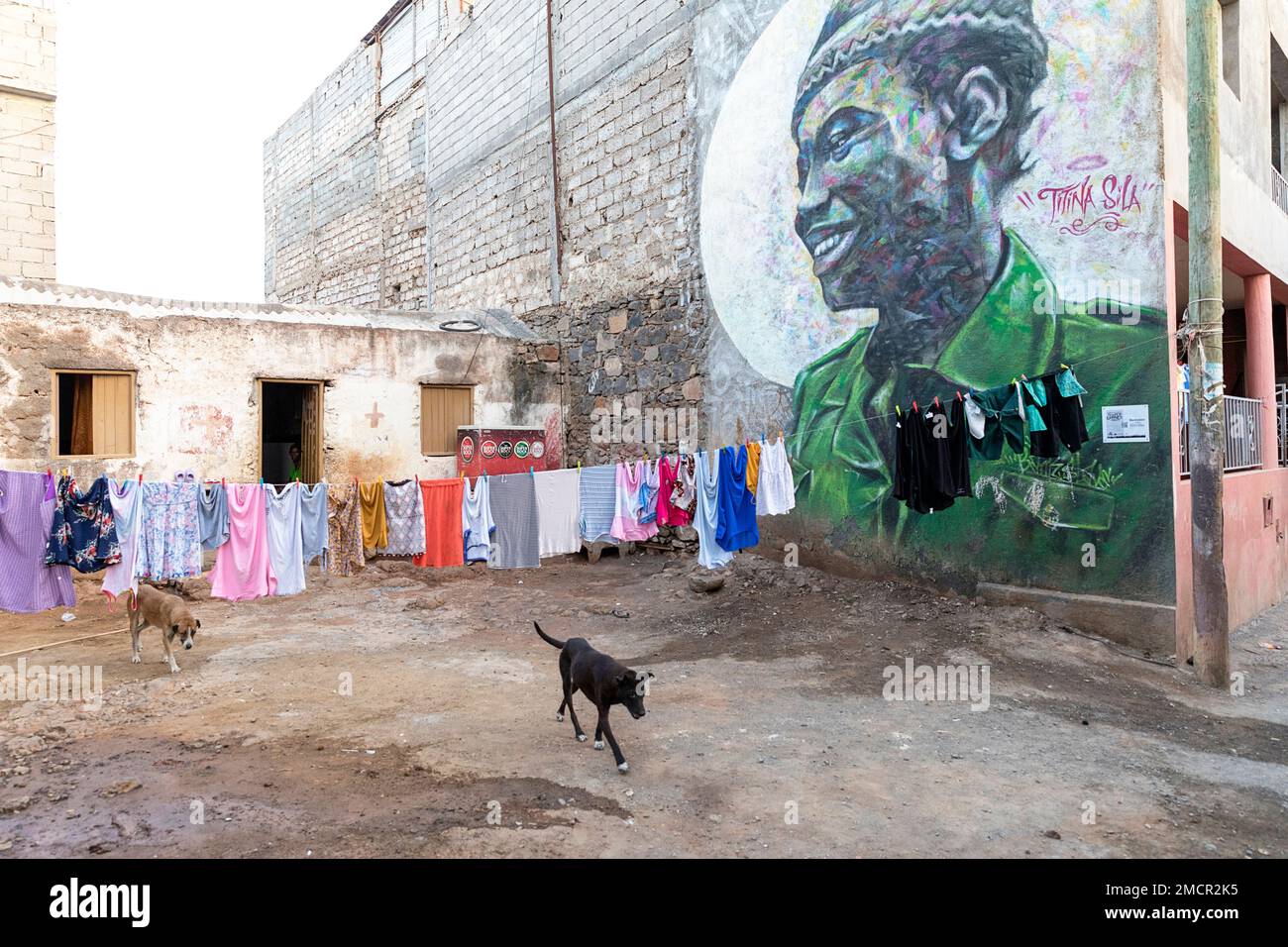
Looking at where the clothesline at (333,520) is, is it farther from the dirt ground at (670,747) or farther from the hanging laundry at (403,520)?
the dirt ground at (670,747)

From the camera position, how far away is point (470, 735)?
5617 mm

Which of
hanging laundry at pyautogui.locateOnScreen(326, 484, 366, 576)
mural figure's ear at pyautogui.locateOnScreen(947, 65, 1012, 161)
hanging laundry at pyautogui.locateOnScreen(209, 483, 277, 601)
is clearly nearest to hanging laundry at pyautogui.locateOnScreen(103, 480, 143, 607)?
hanging laundry at pyautogui.locateOnScreen(209, 483, 277, 601)

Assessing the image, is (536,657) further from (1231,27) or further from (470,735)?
(1231,27)

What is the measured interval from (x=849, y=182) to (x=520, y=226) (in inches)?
314

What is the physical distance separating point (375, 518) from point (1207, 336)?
8189 mm

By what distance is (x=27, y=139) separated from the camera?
1252 centimetres

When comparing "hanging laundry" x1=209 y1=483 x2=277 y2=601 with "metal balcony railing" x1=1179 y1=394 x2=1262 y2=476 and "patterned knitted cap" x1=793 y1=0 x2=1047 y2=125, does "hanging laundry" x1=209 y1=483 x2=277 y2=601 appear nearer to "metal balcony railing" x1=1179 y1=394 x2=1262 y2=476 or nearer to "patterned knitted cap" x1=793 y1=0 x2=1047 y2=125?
"patterned knitted cap" x1=793 y1=0 x2=1047 y2=125

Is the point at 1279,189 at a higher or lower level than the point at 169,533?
higher

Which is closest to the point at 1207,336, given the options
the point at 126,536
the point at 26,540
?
the point at 126,536

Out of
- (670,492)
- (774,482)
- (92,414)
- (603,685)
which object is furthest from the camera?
(92,414)

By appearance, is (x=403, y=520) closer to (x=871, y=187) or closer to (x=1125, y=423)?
(x=871, y=187)

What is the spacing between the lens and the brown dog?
7211 mm

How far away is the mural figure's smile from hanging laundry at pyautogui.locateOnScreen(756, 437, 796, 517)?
119 inches
